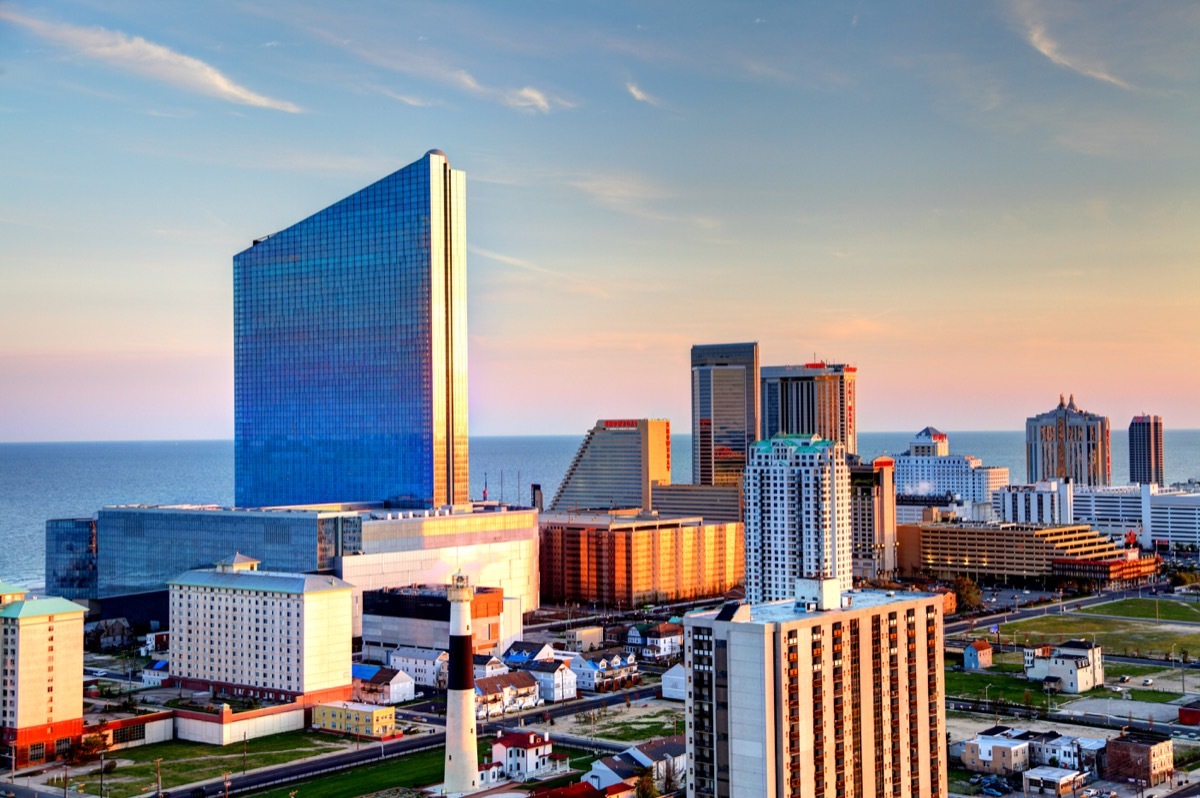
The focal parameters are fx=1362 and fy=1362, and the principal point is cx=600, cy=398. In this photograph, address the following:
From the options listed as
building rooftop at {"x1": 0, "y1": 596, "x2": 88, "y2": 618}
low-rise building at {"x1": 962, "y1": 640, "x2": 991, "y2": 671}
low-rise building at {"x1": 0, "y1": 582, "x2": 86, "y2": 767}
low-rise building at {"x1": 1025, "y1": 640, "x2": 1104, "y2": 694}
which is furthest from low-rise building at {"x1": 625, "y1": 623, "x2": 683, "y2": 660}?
building rooftop at {"x1": 0, "y1": 596, "x2": 88, "y2": 618}

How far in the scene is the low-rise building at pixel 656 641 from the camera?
382 ft

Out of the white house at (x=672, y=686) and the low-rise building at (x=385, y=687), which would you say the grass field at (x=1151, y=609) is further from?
the low-rise building at (x=385, y=687)

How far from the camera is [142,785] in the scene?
74.2m

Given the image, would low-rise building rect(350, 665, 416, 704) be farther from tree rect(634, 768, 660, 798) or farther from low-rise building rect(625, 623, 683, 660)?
tree rect(634, 768, 660, 798)

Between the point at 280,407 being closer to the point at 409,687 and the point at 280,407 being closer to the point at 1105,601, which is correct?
the point at 409,687

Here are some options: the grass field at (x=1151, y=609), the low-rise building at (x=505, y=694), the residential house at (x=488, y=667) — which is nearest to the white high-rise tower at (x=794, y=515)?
the residential house at (x=488, y=667)

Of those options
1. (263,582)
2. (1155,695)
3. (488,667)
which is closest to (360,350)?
(263,582)

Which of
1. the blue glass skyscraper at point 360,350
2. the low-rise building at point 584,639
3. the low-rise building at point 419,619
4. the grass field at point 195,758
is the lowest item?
the grass field at point 195,758

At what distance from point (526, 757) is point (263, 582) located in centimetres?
3086

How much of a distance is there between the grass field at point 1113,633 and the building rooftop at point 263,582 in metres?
64.1

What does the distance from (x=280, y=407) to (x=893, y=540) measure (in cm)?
8106

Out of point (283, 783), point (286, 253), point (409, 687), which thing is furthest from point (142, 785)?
point (286, 253)

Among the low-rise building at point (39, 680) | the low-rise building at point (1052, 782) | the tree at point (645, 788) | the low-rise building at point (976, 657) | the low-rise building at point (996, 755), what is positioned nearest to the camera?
the tree at point (645, 788)

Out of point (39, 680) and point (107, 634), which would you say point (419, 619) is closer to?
point (107, 634)
